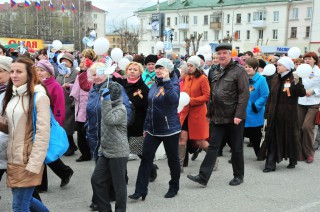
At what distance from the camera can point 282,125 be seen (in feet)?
20.3

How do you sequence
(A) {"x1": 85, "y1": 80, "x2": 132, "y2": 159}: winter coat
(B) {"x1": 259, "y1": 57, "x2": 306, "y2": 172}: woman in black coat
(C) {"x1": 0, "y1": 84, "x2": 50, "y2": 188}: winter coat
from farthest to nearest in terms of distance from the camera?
1. (B) {"x1": 259, "y1": 57, "x2": 306, "y2": 172}: woman in black coat
2. (A) {"x1": 85, "y1": 80, "x2": 132, "y2": 159}: winter coat
3. (C) {"x1": 0, "y1": 84, "x2": 50, "y2": 188}: winter coat

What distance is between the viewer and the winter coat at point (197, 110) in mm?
5707

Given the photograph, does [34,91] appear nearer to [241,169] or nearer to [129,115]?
[129,115]

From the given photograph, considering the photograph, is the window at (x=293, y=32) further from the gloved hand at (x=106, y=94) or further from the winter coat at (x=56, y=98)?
the gloved hand at (x=106, y=94)

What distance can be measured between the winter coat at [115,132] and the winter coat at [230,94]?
6.17ft

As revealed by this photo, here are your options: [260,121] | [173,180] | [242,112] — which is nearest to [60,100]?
[173,180]

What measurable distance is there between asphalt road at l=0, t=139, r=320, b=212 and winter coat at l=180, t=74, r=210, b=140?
735 mm

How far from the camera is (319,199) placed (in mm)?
4922

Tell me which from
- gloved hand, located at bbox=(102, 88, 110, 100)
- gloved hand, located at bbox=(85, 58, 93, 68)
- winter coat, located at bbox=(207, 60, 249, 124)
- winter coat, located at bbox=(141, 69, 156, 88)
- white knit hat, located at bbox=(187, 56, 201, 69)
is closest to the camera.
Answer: gloved hand, located at bbox=(102, 88, 110, 100)

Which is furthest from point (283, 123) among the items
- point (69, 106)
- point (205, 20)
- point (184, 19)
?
point (184, 19)

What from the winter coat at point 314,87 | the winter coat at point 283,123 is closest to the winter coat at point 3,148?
the winter coat at point 283,123

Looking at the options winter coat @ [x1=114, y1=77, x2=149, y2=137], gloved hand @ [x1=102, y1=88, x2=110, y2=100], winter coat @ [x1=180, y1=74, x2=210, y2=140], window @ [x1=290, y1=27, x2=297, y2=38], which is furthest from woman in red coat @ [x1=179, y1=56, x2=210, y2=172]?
window @ [x1=290, y1=27, x2=297, y2=38]

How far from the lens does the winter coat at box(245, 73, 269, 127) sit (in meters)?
6.79

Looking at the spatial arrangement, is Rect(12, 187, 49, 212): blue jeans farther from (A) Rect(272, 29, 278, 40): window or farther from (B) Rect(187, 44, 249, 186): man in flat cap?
(A) Rect(272, 29, 278, 40): window
